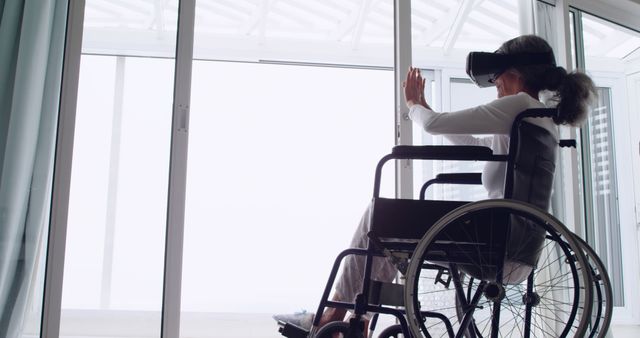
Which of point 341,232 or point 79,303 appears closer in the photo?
point 79,303

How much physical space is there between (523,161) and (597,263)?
0.32m

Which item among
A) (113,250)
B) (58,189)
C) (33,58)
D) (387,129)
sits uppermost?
(387,129)

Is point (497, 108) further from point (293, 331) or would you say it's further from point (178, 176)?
point (178, 176)

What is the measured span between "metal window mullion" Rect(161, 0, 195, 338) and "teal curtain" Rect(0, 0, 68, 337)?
1.36 feet

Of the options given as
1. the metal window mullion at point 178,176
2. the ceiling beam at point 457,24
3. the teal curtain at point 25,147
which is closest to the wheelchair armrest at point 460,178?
the metal window mullion at point 178,176

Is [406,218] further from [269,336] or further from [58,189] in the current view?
[269,336]

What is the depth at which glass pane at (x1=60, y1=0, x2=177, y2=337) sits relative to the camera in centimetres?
190

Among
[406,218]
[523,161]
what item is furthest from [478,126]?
[406,218]

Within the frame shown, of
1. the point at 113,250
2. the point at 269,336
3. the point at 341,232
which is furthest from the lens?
the point at 341,232

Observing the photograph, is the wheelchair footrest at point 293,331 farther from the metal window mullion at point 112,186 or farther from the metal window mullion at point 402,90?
the metal window mullion at point 402,90

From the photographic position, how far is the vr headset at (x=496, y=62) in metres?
1.55

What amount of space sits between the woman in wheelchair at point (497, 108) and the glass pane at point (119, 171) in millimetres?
773

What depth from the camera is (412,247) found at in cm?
128

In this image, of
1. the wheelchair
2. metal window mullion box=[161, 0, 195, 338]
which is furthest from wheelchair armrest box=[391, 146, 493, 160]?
metal window mullion box=[161, 0, 195, 338]
